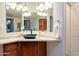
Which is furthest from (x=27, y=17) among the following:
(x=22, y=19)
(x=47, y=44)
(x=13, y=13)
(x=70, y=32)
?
(x=70, y=32)

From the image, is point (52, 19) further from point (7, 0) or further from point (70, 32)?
point (7, 0)

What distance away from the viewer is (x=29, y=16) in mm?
1816

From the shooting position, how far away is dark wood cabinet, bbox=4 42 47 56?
1.81 meters

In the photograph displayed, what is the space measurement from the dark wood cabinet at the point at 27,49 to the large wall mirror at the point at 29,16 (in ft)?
0.61

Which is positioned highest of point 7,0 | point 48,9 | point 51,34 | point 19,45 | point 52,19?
point 7,0

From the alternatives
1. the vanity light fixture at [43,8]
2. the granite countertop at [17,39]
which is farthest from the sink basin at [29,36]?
the vanity light fixture at [43,8]

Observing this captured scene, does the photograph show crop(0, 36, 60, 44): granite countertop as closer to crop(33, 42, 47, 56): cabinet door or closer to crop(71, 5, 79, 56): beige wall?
crop(33, 42, 47, 56): cabinet door

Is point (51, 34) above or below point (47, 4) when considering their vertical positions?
below

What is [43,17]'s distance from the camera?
5.95 ft

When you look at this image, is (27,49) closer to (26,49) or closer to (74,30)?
(26,49)

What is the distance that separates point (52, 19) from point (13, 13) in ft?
1.61

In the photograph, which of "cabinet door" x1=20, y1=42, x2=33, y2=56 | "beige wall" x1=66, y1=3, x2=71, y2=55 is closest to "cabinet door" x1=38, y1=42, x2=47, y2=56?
"cabinet door" x1=20, y1=42, x2=33, y2=56

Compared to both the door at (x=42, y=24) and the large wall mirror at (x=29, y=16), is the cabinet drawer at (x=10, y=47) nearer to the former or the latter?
the large wall mirror at (x=29, y=16)

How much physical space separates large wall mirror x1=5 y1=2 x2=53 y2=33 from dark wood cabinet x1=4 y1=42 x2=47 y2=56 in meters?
0.19
